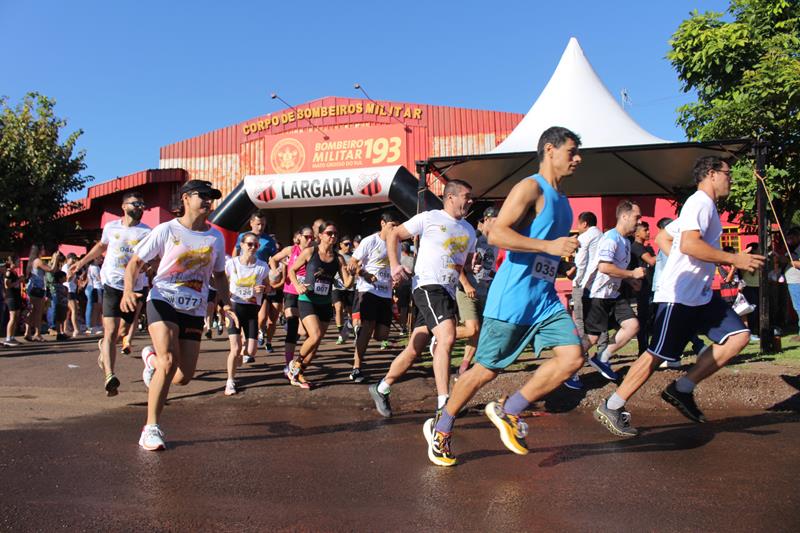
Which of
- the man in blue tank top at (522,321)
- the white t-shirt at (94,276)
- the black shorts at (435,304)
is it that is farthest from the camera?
the white t-shirt at (94,276)

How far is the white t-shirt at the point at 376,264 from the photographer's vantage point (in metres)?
8.52

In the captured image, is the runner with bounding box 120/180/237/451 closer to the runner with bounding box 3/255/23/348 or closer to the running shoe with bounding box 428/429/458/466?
the running shoe with bounding box 428/429/458/466

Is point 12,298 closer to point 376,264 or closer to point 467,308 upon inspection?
point 376,264

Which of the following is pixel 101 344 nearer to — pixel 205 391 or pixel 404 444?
pixel 205 391

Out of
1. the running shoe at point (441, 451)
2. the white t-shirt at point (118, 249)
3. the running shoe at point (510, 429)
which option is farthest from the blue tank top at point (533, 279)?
the white t-shirt at point (118, 249)

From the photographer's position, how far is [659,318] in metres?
5.30

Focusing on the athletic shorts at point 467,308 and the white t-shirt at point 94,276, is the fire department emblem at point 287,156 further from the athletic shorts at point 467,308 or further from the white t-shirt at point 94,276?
the athletic shorts at point 467,308

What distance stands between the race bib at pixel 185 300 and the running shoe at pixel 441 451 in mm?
2079

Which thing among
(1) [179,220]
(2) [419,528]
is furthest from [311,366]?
(2) [419,528]

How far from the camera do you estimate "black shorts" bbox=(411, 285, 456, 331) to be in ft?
19.4

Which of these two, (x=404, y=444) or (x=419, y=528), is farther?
(x=404, y=444)

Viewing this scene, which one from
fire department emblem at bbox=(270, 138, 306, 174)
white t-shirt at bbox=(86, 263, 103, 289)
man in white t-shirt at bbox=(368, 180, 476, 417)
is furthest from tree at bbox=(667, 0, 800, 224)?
fire department emblem at bbox=(270, 138, 306, 174)

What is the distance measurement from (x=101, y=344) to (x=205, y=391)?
118 centimetres

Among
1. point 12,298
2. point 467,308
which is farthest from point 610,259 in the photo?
point 12,298
